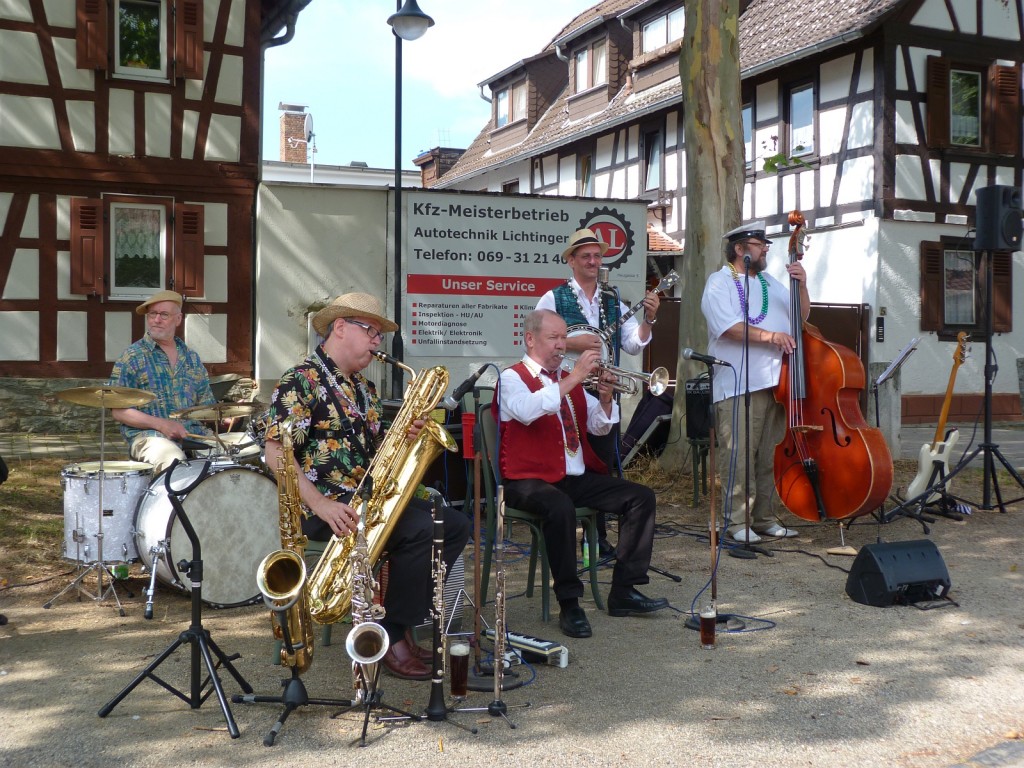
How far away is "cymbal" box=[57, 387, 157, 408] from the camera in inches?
200

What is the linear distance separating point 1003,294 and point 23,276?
46.9 feet

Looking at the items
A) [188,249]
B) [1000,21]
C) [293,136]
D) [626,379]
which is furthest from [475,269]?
[293,136]

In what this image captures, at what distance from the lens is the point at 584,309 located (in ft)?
20.6

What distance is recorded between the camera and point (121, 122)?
13.1m

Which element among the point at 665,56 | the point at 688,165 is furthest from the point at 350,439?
the point at 665,56

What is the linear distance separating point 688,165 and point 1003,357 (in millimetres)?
9944

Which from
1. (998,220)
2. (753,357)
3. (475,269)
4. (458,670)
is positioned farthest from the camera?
(475,269)

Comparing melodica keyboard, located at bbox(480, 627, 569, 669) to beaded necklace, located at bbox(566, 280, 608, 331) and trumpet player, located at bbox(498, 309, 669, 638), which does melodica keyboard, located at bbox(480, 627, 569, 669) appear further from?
beaded necklace, located at bbox(566, 280, 608, 331)

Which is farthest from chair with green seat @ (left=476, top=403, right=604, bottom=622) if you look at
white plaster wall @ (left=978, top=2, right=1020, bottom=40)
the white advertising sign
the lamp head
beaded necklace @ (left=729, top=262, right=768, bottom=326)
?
white plaster wall @ (left=978, top=2, right=1020, bottom=40)

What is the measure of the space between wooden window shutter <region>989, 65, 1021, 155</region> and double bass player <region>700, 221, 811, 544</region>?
1220cm

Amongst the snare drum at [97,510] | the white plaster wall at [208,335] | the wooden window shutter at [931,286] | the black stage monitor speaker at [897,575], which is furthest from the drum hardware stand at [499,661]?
the wooden window shutter at [931,286]

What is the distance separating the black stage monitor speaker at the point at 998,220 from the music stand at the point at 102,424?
6152mm

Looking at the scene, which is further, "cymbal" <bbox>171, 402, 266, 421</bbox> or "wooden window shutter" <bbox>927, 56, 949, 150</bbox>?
"wooden window shutter" <bbox>927, 56, 949, 150</bbox>

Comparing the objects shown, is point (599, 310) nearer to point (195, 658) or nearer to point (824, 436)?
point (824, 436)
